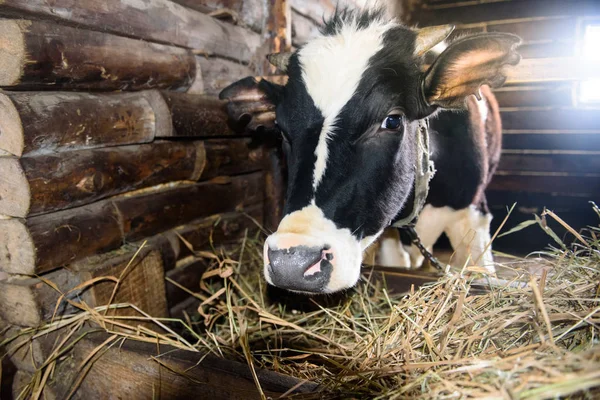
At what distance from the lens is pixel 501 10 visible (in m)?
6.85

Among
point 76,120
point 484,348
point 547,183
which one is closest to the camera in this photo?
point 484,348

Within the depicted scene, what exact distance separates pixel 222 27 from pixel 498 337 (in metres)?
2.75

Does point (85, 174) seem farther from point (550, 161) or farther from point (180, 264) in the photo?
point (550, 161)

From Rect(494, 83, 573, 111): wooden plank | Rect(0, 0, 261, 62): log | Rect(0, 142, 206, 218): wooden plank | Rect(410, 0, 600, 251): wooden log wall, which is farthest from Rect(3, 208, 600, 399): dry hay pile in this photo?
Rect(494, 83, 573, 111): wooden plank

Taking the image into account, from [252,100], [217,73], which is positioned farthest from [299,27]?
[252,100]

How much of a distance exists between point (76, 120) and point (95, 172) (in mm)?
279

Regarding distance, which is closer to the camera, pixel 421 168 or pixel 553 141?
pixel 421 168

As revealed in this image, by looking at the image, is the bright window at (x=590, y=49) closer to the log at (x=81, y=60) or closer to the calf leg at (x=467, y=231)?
the calf leg at (x=467, y=231)

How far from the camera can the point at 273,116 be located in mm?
2916

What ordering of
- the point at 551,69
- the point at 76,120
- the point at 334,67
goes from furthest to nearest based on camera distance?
1. the point at 551,69
2. the point at 334,67
3. the point at 76,120

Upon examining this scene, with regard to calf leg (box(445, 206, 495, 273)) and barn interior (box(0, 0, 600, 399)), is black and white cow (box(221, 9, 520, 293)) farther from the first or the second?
calf leg (box(445, 206, 495, 273))

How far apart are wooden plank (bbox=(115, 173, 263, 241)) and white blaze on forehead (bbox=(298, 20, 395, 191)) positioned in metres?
1.15

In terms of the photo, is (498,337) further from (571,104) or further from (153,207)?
(571,104)

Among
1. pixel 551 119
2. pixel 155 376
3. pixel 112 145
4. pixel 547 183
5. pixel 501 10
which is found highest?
pixel 501 10
